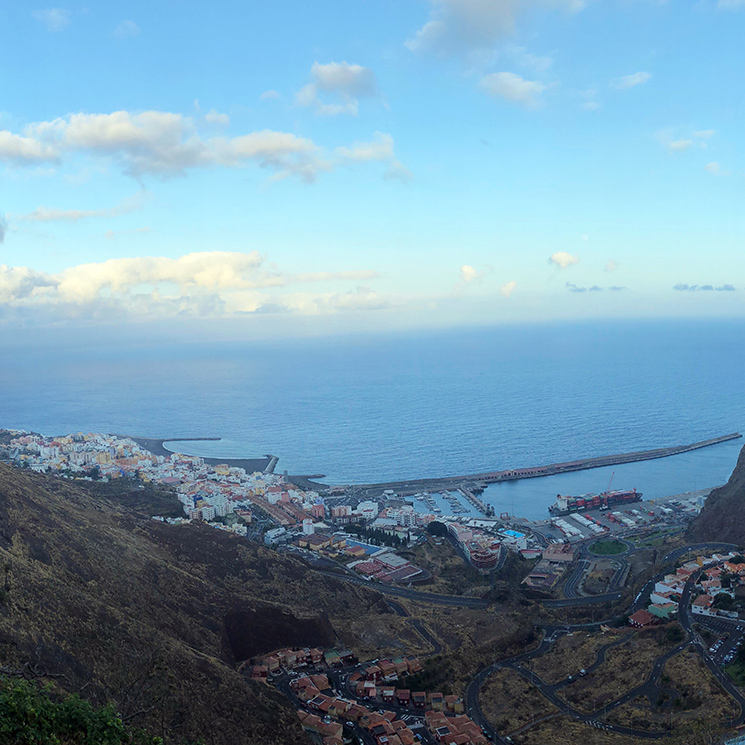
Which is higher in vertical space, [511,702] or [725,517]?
[725,517]

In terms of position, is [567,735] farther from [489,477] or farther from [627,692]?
[489,477]

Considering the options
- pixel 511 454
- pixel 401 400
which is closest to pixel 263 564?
pixel 511 454

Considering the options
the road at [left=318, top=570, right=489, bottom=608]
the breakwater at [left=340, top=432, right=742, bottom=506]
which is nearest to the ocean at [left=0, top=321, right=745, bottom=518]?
the breakwater at [left=340, top=432, right=742, bottom=506]

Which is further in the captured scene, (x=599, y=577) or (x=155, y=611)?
(x=599, y=577)

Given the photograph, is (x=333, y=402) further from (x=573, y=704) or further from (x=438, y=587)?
(x=573, y=704)

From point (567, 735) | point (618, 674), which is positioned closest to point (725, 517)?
point (618, 674)

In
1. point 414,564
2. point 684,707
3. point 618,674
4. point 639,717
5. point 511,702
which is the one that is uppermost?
point 684,707
